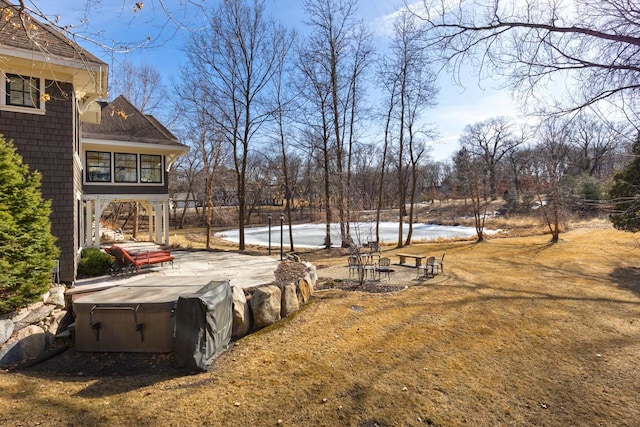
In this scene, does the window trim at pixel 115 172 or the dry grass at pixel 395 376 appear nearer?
the dry grass at pixel 395 376

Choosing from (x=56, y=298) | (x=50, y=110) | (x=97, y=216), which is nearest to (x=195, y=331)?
(x=56, y=298)

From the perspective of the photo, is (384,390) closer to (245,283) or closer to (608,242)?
(245,283)

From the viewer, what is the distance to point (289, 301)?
22.9 ft

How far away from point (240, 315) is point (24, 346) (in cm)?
288

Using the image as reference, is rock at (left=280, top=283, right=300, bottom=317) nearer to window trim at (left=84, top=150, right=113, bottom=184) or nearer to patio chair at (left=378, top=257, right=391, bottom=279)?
patio chair at (left=378, top=257, right=391, bottom=279)

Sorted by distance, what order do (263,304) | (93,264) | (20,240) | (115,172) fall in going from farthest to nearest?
(115,172) → (93,264) → (263,304) → (20,240)

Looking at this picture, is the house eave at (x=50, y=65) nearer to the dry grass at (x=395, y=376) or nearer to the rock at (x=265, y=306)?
the rock at (x=265, y=306)

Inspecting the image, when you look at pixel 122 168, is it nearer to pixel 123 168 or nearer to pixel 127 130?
pixel 123 168

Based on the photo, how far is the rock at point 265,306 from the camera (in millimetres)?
6223

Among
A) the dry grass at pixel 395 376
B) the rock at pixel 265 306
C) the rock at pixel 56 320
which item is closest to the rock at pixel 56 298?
the rock at pixel 56 320

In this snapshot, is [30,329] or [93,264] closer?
[30,329]

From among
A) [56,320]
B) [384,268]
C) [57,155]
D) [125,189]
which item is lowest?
[384,268]

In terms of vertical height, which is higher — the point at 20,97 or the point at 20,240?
the point at 20,97

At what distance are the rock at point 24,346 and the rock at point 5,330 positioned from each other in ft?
0.23
